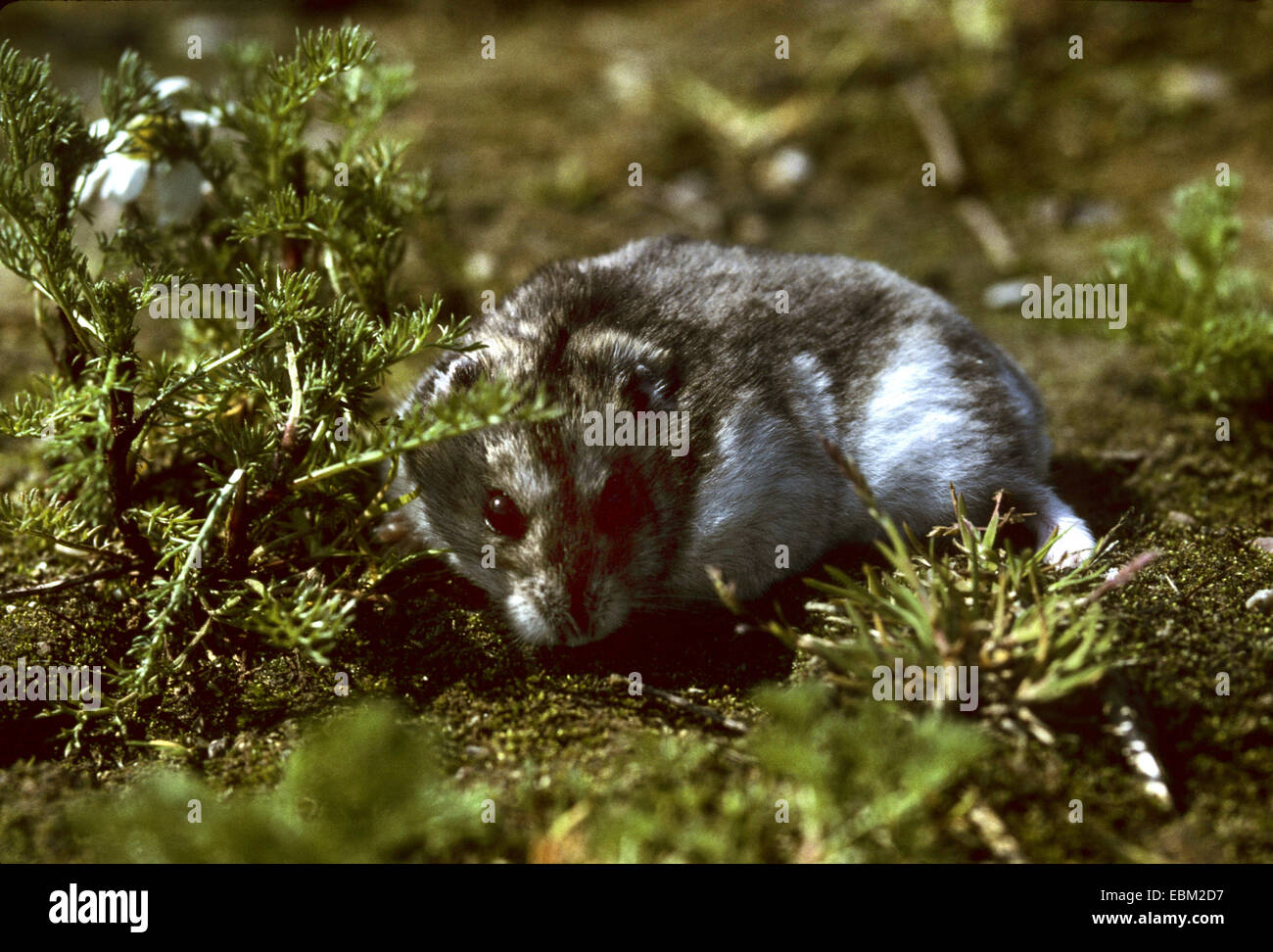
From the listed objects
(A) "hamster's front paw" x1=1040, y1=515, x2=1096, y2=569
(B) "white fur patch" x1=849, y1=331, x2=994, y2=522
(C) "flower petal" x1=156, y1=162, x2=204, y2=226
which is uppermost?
(C) "flower petal" x1=156, y1=162, x2=204, y2=226

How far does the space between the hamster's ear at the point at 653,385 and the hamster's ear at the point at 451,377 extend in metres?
0.68

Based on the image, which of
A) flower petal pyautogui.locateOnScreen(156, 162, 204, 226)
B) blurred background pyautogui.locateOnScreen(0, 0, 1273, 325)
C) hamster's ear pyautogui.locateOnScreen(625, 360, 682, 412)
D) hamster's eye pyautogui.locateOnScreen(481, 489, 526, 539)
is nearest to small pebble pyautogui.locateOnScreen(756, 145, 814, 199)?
blurred background pyautogui.locateOnScreen(0, 0, 1273, 325)

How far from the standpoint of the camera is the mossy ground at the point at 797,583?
3574 mm

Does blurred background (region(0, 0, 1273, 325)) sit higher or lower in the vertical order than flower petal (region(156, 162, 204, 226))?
higher

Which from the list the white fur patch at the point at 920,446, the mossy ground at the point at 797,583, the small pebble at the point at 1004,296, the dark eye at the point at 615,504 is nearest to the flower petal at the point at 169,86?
the mossy ground at the point at 797,583

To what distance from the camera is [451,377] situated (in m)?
4.79

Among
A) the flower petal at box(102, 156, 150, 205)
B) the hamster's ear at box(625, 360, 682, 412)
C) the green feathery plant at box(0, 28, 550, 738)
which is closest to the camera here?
the green feathery plant at box(0, 28, 550, 738)

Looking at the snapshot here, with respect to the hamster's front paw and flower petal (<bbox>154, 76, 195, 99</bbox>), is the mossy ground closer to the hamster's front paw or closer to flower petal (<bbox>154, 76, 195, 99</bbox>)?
the hamster's front paw

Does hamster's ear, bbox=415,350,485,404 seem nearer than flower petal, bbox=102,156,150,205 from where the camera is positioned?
Yes

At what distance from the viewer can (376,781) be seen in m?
2.98

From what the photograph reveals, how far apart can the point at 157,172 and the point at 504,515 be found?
99.9 inches

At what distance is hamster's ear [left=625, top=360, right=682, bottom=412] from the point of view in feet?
15.4

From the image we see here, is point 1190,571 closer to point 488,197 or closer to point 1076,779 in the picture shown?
point 1076,779

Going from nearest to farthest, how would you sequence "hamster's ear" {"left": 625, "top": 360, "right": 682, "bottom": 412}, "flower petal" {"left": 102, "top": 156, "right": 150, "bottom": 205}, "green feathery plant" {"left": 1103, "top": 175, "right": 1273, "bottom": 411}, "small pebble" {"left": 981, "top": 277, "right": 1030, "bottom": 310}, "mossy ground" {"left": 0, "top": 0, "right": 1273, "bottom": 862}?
"mossy ground" {"left": 0, "top": 0, "right": 1273, "bottom": 862}, "hamster's ear" {"left": 625, "top": 360, "right": 682, "bottom": 412}, "flower petal" {"left": 102, "top": 156, "right": 150, "bottom": 205}, "green feathery plant" {"left": 1103, "top": 175, "right": 1273, "bottom": 411}, "small pebble" {"left": 981, "top": 277, "right": 1030, "bottom": 310}
